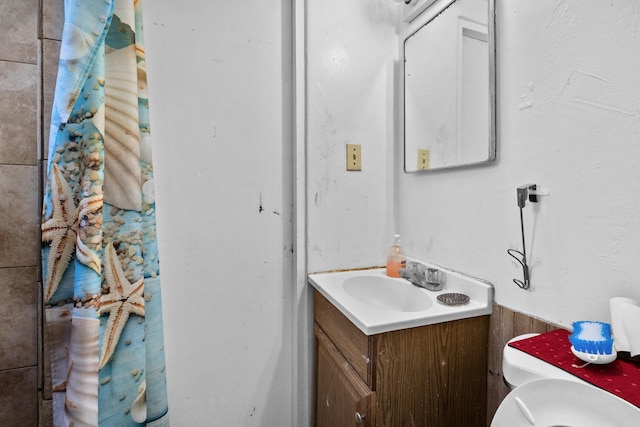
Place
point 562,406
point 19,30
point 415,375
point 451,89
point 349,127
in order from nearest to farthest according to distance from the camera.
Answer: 1. point 562,406
2. point 415,375
3. point 19,30
4. point 451,89
5. point 349,127

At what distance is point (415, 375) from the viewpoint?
867 millimetres

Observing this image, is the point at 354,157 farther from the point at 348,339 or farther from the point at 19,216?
the point at 19,216

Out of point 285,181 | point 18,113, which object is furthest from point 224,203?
point 18,113

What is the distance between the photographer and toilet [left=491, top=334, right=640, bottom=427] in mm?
458

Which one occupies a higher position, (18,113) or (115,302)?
(18,113)

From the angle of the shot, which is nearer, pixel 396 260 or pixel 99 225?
Answer: pixel 99 225

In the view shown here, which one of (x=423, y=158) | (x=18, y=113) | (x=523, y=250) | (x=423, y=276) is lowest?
(x=423, y=276)

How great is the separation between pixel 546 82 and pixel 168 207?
122cm

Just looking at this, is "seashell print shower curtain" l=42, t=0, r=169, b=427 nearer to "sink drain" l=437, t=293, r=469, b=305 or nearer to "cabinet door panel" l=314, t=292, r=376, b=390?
"cabinet door panel" l=314, t=292, r=376, b=390

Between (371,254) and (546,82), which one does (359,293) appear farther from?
(546,82)

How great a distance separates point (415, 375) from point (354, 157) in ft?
2.74

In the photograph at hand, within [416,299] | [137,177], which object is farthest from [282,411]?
[137,177]

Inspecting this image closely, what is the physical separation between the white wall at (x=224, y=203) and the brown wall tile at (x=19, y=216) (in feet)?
1.15

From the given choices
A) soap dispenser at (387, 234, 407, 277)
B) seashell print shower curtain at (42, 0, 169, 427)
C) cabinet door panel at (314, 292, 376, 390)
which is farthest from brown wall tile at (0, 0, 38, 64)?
soap dispenser at (387, 234, 407, 277)
